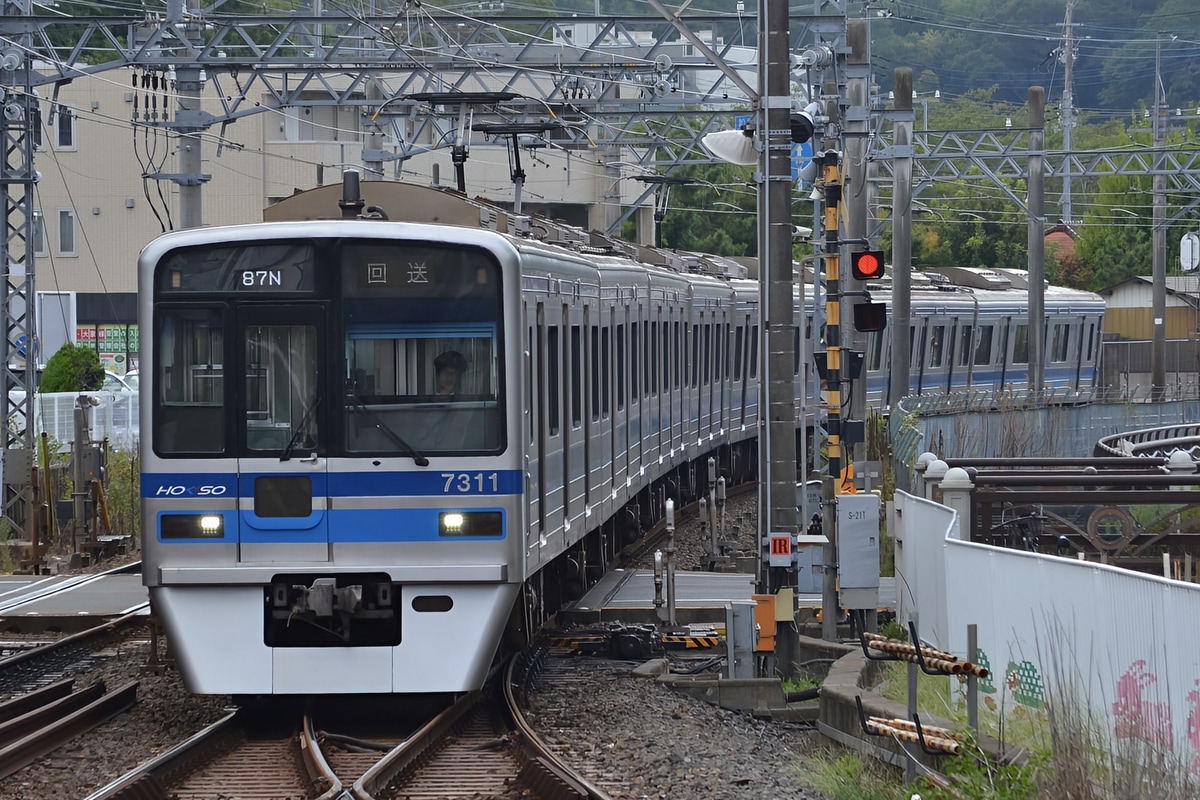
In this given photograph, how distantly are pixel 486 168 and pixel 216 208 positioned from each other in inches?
271

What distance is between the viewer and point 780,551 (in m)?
11.5

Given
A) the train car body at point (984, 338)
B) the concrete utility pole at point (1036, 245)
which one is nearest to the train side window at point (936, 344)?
the train car body at point (984, 338)

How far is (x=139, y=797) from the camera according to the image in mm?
7199

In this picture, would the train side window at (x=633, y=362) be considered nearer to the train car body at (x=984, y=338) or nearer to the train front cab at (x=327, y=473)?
the train front cab at (x=327, y=473)

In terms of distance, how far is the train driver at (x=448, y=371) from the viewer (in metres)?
8.95

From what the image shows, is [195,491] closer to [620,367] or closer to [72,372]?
[620,367]

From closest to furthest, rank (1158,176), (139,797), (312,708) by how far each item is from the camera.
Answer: (139,797), (312,708), (1158,176)

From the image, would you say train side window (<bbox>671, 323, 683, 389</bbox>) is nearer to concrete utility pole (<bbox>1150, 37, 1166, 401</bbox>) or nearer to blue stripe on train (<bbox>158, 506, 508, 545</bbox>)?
blue stripe on train (<bbox>158, 506, 508, 545</bbox>)

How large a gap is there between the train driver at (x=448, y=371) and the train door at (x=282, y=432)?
22.1 inches

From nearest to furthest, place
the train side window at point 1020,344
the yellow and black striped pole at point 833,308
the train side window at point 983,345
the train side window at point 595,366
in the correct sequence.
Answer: the train side window at point 595,366, the yellow and black striped pole at point 833,308, the train side window at point 983,345, the train side window at point 1020,344

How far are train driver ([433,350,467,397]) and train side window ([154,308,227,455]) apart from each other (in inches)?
44.0

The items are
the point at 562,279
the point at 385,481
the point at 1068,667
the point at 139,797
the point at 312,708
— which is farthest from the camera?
the point at 562,279

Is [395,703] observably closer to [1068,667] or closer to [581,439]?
[581,439]

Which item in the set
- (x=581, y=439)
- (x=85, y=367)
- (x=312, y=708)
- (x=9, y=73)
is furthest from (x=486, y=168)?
(x=312, y=708)
